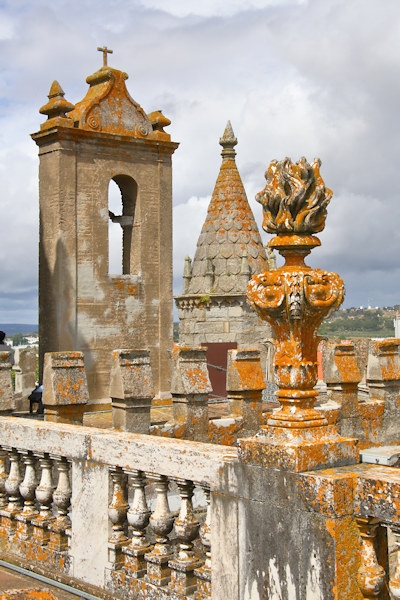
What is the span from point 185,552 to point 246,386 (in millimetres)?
7091

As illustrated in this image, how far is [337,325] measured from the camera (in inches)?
3713

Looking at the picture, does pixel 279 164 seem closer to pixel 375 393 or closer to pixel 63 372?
pixel 63 372

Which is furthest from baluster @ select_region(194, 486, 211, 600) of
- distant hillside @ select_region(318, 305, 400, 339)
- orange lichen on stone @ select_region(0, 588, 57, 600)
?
distant hillside @ select_region(318, 305, 400, 339)

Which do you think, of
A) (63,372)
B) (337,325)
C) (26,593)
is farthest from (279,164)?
(337,325)

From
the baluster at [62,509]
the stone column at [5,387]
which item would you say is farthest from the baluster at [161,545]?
the stone column at [5,387]

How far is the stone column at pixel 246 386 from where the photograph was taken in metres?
12.6

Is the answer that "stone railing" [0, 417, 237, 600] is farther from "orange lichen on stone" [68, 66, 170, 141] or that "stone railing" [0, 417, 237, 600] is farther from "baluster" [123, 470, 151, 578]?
"orange lichen on stone" [68, 66, 170, 141]

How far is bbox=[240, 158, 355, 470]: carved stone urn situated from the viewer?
207 inches

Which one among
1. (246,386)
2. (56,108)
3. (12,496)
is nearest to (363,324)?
(56,108)

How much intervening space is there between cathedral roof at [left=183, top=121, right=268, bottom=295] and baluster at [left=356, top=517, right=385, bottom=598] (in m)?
18.5

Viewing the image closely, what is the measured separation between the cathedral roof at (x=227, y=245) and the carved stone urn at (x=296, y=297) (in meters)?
17.8

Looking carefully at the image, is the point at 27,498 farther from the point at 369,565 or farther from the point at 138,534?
the point at 369,565

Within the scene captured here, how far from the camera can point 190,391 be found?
467 inches

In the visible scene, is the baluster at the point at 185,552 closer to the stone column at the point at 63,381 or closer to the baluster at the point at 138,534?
the baluster at the point at 138,534
